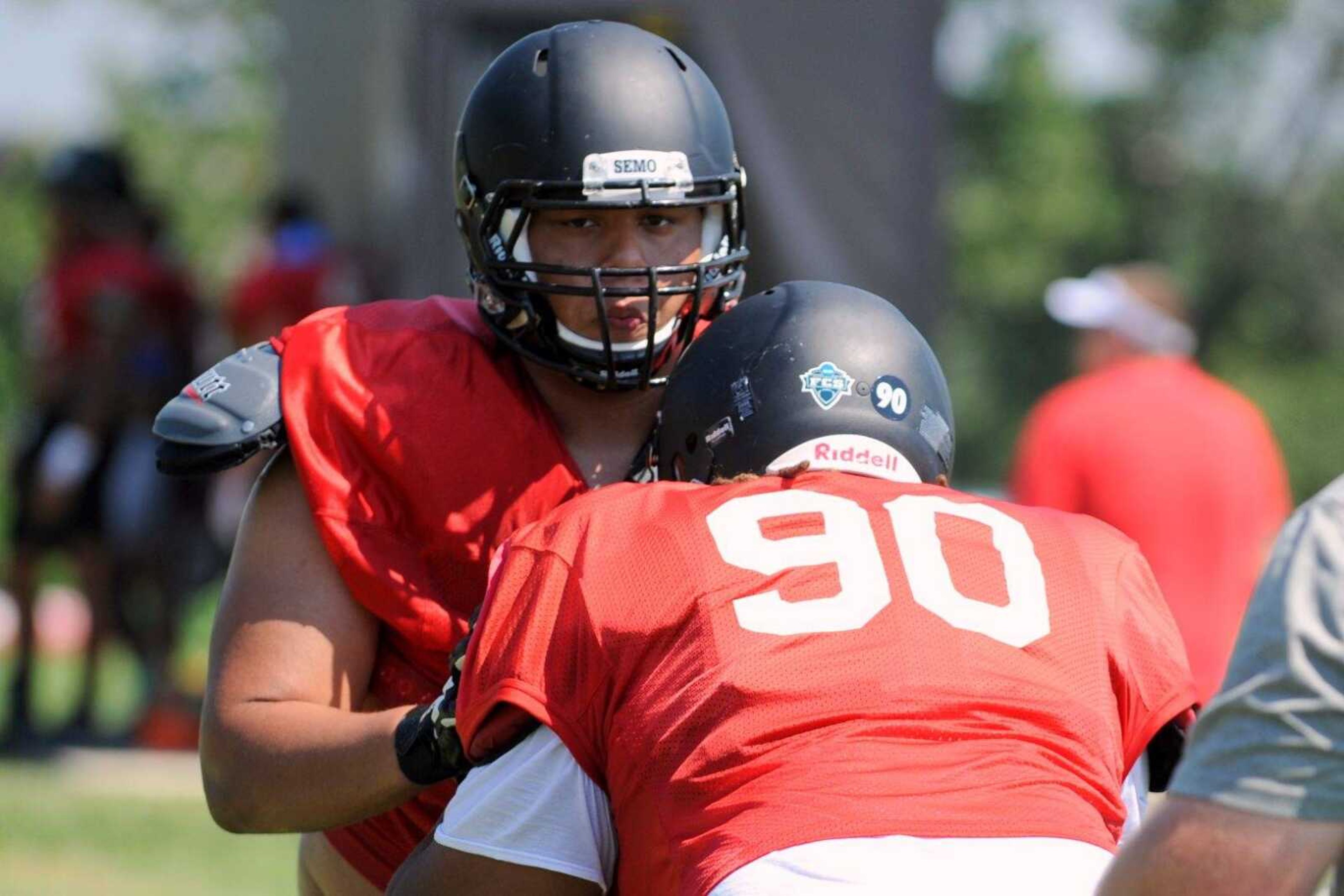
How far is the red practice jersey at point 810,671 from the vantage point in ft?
6.31

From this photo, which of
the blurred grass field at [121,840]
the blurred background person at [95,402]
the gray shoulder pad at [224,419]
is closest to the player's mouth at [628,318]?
the gray shoulder pad at [224,419]

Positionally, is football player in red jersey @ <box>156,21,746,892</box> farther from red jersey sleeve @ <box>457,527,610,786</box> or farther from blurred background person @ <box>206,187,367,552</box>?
blurred background person @ <box>206,187,367,552</box>

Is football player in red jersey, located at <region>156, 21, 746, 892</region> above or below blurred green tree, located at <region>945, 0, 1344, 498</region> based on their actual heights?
above

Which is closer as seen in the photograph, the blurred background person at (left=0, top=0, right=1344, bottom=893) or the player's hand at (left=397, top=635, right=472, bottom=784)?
the player's hand at (left=397, top=635, right=472, bottom=784)

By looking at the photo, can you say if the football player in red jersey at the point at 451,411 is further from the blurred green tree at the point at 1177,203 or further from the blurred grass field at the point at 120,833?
the blurred green tree at the point at 1177,203

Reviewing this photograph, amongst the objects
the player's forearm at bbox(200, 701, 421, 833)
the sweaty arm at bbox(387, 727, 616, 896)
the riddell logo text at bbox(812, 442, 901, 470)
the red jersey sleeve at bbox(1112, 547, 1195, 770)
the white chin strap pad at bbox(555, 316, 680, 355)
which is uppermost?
the white chin strap pad at bbox(555, 316, 680, 355)

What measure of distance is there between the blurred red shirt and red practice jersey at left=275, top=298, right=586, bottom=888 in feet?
11.0

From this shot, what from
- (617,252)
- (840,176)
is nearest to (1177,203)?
(840,176)

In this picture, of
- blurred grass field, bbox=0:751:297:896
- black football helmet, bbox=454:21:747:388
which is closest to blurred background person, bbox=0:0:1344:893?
blurred grass field, bbox=0:751:297:896

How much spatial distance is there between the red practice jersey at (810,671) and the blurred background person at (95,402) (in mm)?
5698

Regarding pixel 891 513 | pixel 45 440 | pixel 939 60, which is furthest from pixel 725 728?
pixel 45 440

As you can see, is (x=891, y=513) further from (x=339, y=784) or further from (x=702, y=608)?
(x=339, y=784)

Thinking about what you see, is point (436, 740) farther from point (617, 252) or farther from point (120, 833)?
point (120, 833)

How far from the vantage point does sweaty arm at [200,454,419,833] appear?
7.74 ft
